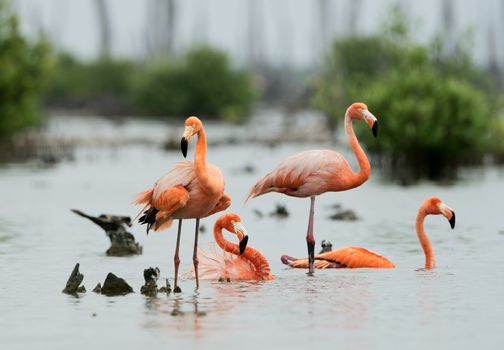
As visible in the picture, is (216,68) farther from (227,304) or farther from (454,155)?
(227,304)

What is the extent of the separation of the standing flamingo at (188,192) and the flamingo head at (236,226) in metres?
0.20

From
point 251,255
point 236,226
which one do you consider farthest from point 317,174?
point 236,226

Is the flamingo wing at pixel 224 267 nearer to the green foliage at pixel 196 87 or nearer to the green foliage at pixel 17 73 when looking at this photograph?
the green foliage at pixel 17 73

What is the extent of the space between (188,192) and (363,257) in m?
2.66

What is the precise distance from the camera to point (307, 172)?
44.3 feet

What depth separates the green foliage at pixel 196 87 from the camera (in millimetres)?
75062

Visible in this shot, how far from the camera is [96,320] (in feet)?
33.4

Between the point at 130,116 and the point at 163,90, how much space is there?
230 inches

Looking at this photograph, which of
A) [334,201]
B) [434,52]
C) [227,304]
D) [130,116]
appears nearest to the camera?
[227,304]

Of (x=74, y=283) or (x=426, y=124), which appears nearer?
(x=74, y=283)

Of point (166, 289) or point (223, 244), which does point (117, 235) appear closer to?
point (223, 244)

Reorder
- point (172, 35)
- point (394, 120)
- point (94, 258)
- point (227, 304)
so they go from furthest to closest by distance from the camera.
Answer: point (172, 35) → point (394, 120) → point (94, 258) → point (227, 304)

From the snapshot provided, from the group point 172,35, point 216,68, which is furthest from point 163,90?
point 172,35

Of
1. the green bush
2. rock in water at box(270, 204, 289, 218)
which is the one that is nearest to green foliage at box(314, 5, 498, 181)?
the green bush
